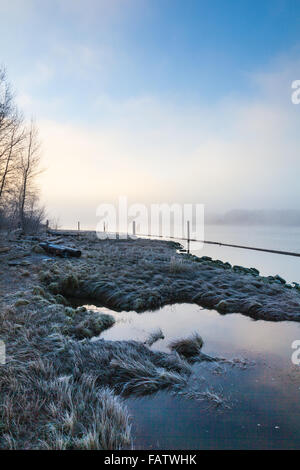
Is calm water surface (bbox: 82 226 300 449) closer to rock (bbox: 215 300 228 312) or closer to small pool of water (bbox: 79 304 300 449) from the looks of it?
small pool of water (bbox: 79 304 300 449)

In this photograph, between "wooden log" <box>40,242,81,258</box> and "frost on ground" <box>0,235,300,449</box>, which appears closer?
"frost on ground" <box>0,235,300,449</box>

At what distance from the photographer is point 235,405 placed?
114 inches

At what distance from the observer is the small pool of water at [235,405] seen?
2.40 m

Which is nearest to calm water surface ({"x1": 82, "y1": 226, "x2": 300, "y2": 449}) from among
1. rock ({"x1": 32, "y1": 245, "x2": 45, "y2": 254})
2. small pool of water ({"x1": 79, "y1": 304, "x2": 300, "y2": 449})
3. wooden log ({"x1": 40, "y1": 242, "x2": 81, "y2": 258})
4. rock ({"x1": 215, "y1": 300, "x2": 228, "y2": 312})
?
small pool of water ({"x1": 79, "y1": 304, "x2": 300, "y2": 449})

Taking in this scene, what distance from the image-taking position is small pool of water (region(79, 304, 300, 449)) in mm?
2398

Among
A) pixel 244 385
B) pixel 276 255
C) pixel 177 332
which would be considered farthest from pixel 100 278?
pixel 276 255

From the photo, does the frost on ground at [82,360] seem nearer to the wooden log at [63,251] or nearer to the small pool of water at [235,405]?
the small pool of water at [235,405]

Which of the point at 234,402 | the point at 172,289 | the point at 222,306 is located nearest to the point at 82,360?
the point at 234,402

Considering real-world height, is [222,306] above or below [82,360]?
below

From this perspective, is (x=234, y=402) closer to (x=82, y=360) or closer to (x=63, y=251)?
(x=82, y=360)

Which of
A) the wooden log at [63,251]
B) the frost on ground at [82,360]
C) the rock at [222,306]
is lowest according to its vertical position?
the rock at [222,306]

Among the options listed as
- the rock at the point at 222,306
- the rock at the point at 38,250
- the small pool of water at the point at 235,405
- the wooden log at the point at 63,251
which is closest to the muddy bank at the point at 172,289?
the rock at the point at 222,306

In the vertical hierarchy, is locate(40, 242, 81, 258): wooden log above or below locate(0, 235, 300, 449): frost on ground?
above

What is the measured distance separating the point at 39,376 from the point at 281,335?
4540 mm
